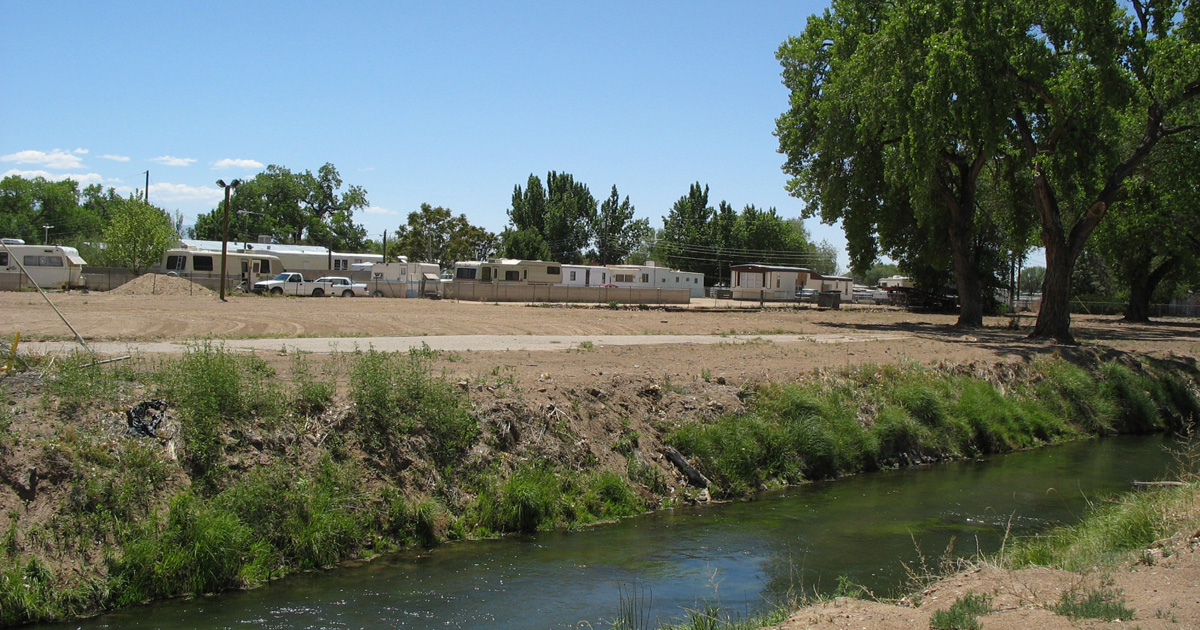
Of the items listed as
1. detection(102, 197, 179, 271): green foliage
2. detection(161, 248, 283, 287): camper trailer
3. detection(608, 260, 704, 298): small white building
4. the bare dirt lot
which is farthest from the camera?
detection(608, 260, 704, 298): small white building

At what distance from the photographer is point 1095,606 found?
6.84 meters

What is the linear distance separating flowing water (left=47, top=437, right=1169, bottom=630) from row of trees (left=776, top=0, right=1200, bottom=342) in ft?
56.4

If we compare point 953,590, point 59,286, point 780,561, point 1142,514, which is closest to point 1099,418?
point 1142,514

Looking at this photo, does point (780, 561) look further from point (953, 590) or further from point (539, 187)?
point (539, 187)

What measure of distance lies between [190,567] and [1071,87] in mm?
29631

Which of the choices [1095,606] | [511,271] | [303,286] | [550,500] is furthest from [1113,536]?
[511,271]

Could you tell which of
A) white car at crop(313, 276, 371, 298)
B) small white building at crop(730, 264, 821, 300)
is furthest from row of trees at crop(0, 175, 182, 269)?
small white building at crop(730, 264, 821, 300)

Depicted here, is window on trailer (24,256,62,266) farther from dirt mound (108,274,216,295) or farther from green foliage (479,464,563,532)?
green foliage (479,464,563,532)

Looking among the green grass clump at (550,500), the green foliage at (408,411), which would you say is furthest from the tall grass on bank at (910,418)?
the green foliage at (408,411)

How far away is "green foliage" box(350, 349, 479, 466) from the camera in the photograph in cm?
1319

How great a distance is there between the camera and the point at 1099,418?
2405 centimetres

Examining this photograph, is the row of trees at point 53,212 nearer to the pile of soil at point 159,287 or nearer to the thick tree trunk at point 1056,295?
the pile of soil at point 159,287

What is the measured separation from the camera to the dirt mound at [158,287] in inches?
1748

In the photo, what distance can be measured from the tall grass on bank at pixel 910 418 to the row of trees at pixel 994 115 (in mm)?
7903
